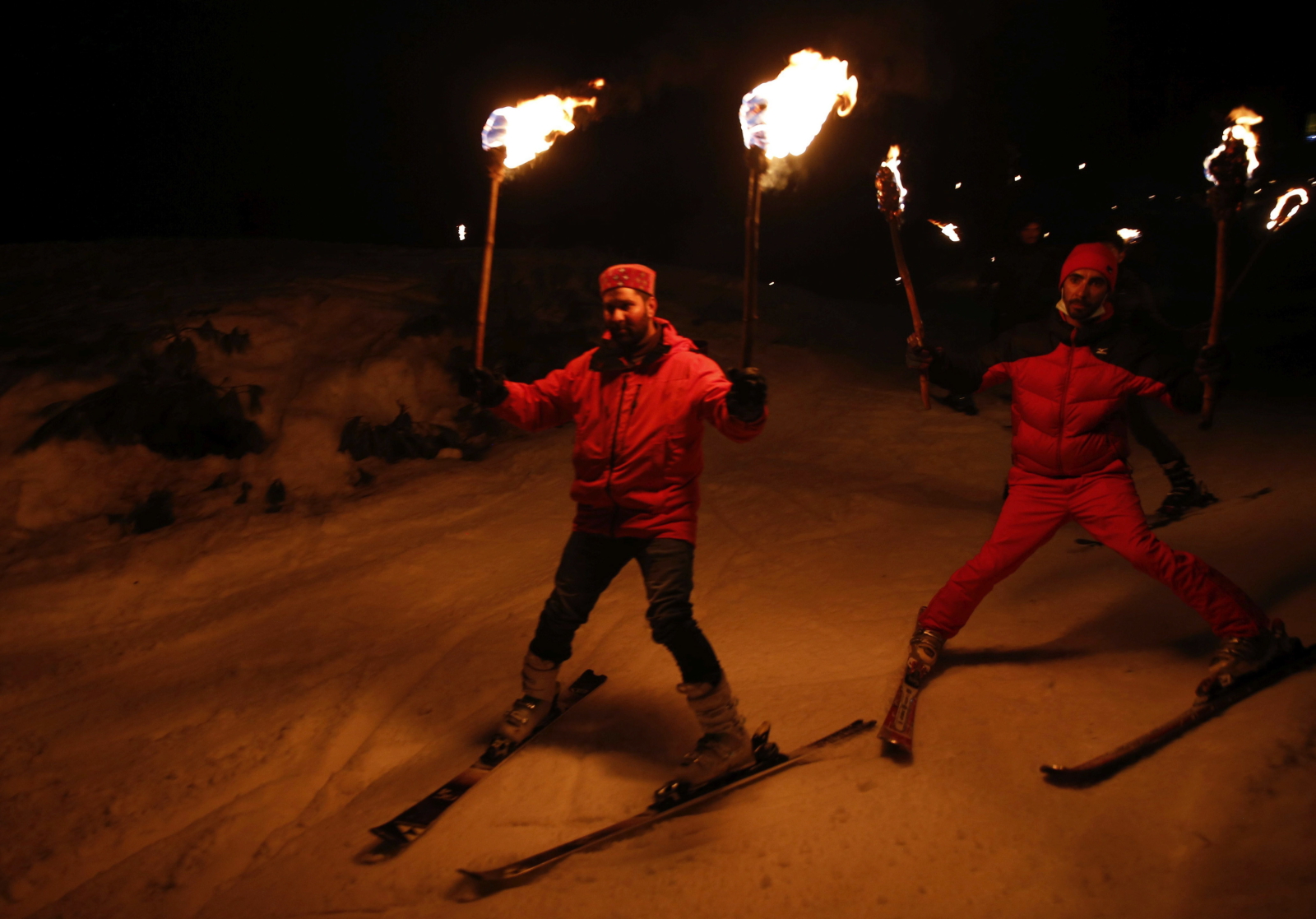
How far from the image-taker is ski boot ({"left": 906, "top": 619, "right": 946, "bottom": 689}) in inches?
141

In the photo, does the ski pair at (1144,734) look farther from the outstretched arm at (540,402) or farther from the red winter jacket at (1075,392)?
the outstretched arm at (540,402)

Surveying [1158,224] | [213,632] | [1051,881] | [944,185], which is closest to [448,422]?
[213,632]

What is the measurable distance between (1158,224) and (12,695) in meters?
22.2

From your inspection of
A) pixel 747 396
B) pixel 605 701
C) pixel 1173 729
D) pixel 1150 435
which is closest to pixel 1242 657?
pixel 1173 729

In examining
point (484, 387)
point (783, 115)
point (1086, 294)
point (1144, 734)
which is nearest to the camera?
point (1144, 734)

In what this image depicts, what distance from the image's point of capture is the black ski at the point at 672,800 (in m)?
2.71

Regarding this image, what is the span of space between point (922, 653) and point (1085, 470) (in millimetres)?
1039

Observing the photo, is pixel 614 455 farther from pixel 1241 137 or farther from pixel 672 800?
pixel 1241 137

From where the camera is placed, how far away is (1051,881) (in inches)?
95.6

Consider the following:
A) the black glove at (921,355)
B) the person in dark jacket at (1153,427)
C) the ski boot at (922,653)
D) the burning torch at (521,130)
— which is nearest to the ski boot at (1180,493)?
the person in dark jacket at (1153,427)

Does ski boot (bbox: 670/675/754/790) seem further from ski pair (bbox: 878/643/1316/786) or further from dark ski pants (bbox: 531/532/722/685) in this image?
ski pair (bbox: 878/643/1316/786)

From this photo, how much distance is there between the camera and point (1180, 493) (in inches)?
227

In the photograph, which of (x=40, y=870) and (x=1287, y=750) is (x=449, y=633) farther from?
(x=1287, y=750)

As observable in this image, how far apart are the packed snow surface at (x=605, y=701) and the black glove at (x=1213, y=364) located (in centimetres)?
113
